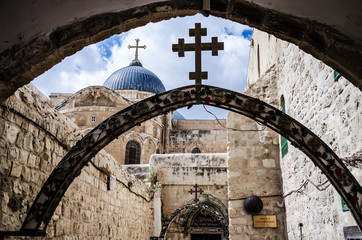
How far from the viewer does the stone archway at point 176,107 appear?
8.96 feet

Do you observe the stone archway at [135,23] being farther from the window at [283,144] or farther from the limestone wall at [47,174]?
the window at [283,144]

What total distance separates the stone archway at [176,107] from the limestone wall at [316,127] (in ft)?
2.49

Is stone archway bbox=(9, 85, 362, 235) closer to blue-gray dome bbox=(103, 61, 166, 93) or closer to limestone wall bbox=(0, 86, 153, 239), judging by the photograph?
limestone wall bbox=(0, 86, 153, 239)

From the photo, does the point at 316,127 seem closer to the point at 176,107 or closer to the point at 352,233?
the point at 352,233

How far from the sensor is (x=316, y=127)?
4.70 meters

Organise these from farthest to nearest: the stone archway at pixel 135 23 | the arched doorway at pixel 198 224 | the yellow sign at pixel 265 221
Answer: the arched doorway at pixel 198 224
the yellow sign at pixel 265 221
the stone archway at pixel 135 23

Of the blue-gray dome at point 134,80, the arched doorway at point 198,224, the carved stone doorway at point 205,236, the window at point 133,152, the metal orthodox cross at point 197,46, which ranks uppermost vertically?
the blue-gray dome at point 134,80

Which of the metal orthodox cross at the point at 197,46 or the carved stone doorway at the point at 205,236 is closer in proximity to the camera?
the metal orthodox cross at the point at 197,46

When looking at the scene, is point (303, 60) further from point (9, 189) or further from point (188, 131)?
point (188, 131)

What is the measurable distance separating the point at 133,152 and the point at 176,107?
17793 millimetres

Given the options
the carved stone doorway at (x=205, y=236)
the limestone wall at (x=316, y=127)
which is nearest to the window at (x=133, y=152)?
the carved stone doorway at (x=205, y=236)

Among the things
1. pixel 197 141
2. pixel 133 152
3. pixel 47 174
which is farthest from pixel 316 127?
pixel 197 141

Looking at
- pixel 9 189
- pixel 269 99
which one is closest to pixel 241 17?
pixel 9 189

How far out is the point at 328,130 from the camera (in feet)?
13.9
